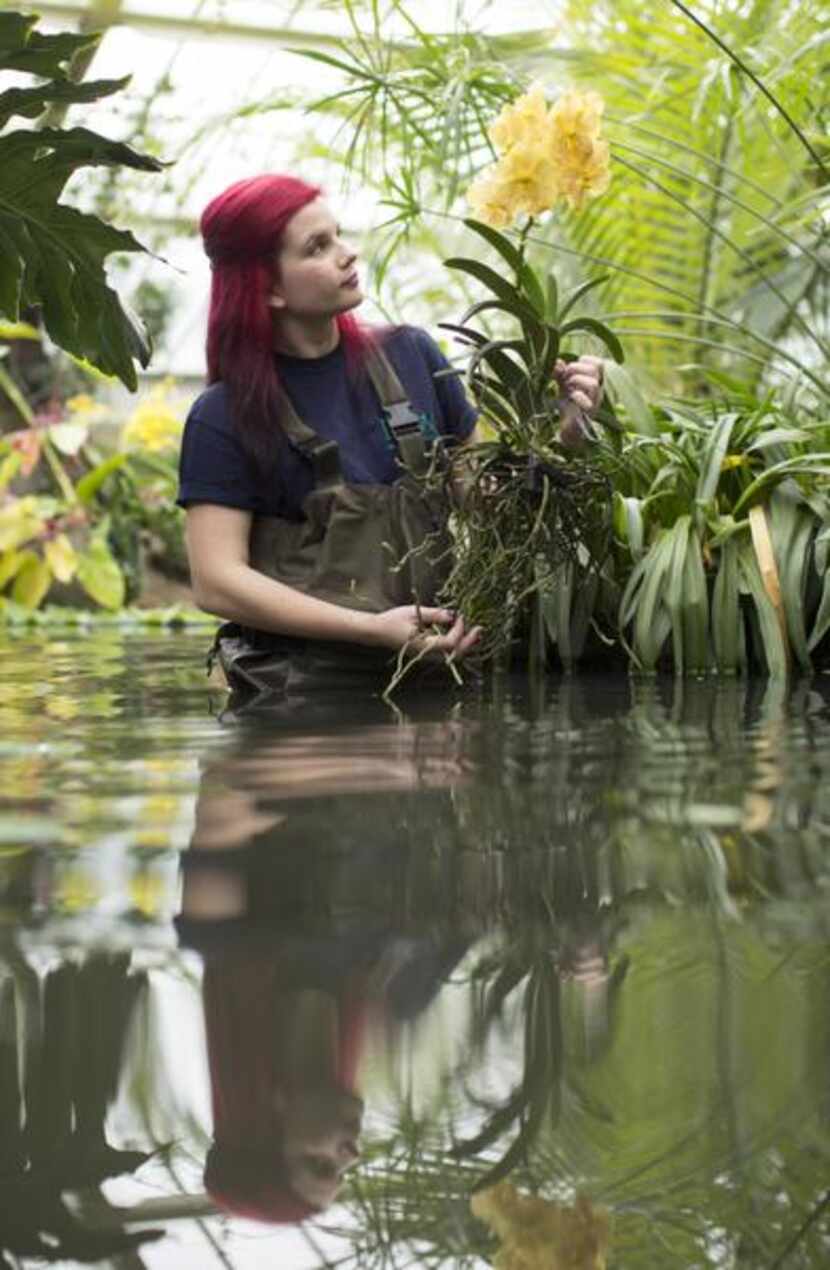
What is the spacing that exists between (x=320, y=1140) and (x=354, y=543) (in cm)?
276

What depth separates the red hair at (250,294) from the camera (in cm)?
373

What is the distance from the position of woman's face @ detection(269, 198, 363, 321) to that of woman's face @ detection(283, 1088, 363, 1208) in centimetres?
282

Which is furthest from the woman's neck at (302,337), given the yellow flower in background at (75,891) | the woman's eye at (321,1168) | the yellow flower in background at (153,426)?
the yellow flower in background at (153,426)

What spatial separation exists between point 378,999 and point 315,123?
9.48m

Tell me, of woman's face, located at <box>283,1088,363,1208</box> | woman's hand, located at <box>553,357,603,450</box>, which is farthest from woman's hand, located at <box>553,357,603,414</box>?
woman's face, located at <box>283,1088,363,1208</box>

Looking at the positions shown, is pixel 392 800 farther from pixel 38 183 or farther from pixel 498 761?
pixel 38 183

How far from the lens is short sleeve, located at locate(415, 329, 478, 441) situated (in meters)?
3.96

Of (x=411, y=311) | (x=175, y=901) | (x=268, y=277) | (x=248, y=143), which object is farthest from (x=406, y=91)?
(x=248, y=143)

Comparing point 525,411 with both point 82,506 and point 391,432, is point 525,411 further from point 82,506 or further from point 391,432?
point 82,506

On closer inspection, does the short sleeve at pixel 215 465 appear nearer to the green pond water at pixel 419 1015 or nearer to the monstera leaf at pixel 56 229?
the monstera leaf at pixel 56 229

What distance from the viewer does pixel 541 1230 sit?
877 mm

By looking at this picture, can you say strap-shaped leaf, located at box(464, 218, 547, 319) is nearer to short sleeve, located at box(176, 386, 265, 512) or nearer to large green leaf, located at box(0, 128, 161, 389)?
short sleeve, located at box(176, 386, 265, 512)

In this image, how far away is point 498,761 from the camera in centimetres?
260

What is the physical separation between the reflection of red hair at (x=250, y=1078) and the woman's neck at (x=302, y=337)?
256cm
